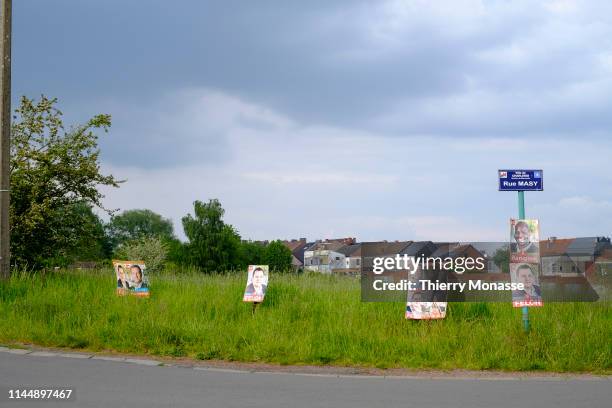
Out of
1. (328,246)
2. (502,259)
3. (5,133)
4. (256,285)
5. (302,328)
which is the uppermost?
(5,133)

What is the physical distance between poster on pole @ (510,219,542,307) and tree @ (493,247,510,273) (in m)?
1.46

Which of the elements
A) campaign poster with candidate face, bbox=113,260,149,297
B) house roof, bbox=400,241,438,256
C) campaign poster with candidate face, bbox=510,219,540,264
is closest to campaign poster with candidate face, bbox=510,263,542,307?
campaign poster with candidate face, bbox=510,219,540,264

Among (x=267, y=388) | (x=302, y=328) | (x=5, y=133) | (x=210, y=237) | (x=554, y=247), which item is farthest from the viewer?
(x=210, y=237)

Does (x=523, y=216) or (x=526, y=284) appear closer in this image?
(x=526, y=284)

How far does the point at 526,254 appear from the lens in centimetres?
1332

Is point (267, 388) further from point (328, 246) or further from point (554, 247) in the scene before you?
point (328, 246)

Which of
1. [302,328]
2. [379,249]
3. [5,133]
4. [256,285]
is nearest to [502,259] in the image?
[379,249]

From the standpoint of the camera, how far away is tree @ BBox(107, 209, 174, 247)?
13062cm

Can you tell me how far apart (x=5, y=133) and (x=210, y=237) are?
262ft

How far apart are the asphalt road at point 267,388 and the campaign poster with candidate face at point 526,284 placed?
2.26 metres

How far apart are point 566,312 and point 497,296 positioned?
153cm

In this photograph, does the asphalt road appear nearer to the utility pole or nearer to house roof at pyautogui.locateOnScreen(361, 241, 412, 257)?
house roof at pyautogui.locateOnScreen(361, 241, 412, 257)

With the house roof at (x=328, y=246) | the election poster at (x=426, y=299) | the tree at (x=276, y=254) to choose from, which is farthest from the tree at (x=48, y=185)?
the house roof at (x=328, y=246)

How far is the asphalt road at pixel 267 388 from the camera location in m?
8.73
